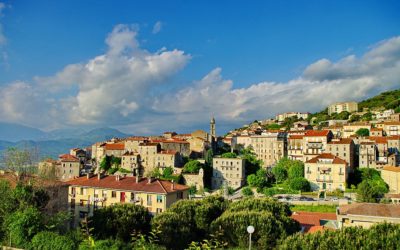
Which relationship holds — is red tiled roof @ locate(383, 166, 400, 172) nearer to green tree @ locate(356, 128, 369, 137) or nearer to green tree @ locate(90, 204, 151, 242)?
green tree @ locate(356, 128, 369, 137)

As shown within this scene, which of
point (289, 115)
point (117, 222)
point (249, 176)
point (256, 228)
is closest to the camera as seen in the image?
point (256, 228)

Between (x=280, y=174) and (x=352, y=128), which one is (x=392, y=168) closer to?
(x=280, y=174)

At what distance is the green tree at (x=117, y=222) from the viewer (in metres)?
28.3

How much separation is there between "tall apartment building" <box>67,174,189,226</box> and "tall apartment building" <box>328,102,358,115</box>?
112 m

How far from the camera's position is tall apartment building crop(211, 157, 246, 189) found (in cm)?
7333

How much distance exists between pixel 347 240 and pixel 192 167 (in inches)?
2181

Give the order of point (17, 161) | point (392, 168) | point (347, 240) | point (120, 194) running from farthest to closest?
point (392, 168) < point (120, 194) < point (17, 161) < point (347, 240)

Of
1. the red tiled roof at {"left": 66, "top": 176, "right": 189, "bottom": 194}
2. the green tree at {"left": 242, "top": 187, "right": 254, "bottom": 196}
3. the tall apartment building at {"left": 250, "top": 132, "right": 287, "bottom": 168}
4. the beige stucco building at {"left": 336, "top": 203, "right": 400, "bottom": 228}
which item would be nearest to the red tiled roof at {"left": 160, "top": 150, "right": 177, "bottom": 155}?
the green tree at {"left": 242, "top": 187, "right": 254, "bottom": 196}

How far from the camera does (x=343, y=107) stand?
139 meters

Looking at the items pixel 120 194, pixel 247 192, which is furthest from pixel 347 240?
pixel 247 192

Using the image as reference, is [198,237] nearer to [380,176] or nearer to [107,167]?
[380,176]

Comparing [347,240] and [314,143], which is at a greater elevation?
[314,143]

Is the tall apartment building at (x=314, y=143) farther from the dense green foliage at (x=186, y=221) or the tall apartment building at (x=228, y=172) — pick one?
the dense green foliage at (x=186, y=221)

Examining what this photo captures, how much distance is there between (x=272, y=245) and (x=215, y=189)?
48839 mm
